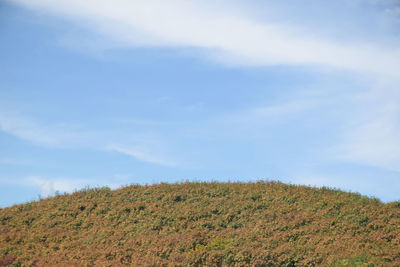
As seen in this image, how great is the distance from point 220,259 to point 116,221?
19.0 ft

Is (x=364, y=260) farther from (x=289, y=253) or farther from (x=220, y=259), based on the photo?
(x=220, y=259)

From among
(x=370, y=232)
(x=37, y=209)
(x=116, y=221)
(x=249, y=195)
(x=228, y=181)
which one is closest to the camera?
(x=370, y=232)

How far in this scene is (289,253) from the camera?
41.8 ft

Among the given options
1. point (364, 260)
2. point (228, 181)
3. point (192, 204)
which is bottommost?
point (364, 260)

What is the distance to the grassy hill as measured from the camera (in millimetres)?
12461

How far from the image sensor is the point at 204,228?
14938 millimetres

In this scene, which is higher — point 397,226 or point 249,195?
point 249,195

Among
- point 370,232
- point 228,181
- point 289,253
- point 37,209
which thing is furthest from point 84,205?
point 370,232

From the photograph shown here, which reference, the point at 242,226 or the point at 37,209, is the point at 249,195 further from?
the point at 37,209

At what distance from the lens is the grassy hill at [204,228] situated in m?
12.5

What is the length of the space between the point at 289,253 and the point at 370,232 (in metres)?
3.84

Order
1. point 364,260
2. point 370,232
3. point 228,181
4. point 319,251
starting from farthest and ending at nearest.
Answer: point 228,181, point 370,232, point 319,251, point 364,260

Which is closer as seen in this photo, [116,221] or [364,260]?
[364,260]

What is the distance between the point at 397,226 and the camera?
15023 millimetres
